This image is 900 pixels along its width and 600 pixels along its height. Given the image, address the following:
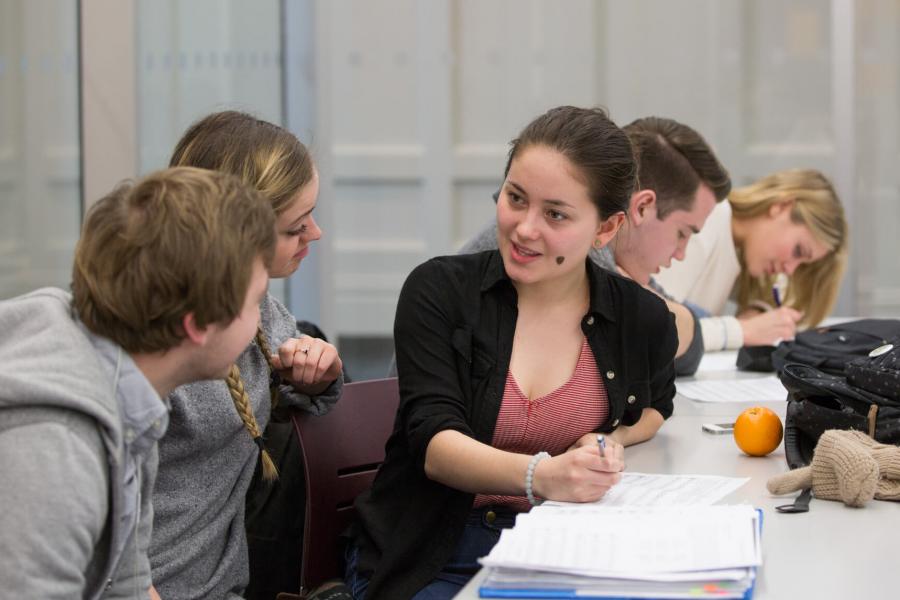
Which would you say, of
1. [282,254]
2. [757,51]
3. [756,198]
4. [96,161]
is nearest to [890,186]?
[757,51]

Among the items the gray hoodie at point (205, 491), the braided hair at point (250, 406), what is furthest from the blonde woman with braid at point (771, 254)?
the gray hoodie at point (205, 491)

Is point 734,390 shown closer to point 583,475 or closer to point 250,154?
point 583,475

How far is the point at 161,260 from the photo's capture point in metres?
1.20

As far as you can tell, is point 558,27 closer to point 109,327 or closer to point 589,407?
point 589,407

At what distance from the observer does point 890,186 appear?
464cm

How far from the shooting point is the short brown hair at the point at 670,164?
2.59 m

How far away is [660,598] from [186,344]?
1.87 feet

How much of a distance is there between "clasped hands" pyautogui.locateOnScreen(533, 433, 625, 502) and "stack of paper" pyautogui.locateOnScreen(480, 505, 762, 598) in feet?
0.35

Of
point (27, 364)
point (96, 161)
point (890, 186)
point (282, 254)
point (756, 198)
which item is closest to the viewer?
point (27, 364)

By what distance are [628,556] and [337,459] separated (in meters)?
0.74

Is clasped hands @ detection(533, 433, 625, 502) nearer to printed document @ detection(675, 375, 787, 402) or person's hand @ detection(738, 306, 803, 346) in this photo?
printed document @ detection(675, 375, 787, 402)

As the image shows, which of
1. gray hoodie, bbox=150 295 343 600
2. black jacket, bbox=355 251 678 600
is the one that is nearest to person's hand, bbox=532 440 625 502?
black jacket, bbox=355 251 678 600

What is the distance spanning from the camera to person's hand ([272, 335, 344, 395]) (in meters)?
1.81

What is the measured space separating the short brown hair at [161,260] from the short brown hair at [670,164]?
1489mm
